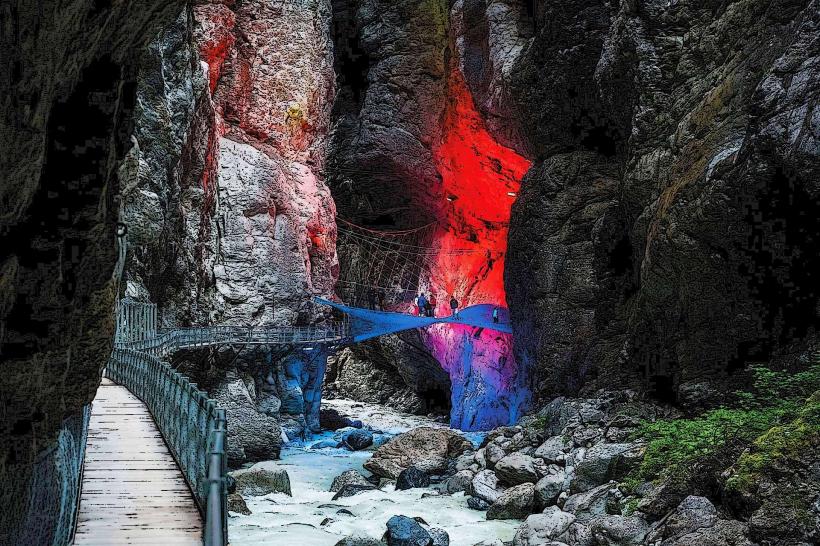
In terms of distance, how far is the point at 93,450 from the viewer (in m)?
7.80

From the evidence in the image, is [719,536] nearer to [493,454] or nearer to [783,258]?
[783,258]

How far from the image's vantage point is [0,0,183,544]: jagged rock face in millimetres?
3076

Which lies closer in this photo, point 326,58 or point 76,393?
point 76,393

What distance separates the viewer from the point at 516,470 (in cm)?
1409

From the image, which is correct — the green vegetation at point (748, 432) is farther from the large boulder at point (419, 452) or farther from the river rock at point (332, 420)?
the river rock at point (332, 420)

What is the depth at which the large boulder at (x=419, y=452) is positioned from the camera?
1747 cm

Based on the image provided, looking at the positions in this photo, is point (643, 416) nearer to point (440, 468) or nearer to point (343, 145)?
point (440, 468)

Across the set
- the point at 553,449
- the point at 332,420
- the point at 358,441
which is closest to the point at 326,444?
the point at 358,441

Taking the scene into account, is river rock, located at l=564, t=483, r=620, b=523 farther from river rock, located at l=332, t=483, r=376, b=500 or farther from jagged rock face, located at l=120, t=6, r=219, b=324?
jagged rock face, located at l=120, t=6, r=219, b=324

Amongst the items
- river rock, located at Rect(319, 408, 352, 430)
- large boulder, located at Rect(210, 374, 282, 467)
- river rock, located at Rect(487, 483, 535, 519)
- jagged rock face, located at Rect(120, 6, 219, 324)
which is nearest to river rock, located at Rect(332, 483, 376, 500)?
river rock, located at Rect(487, 483, 535, 519)

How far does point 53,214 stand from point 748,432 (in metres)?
9.16

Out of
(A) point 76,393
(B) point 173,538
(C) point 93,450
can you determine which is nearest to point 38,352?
(A) point 76,393

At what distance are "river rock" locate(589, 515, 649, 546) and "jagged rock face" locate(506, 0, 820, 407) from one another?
3778mm

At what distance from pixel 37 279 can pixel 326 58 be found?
28.8 metres
